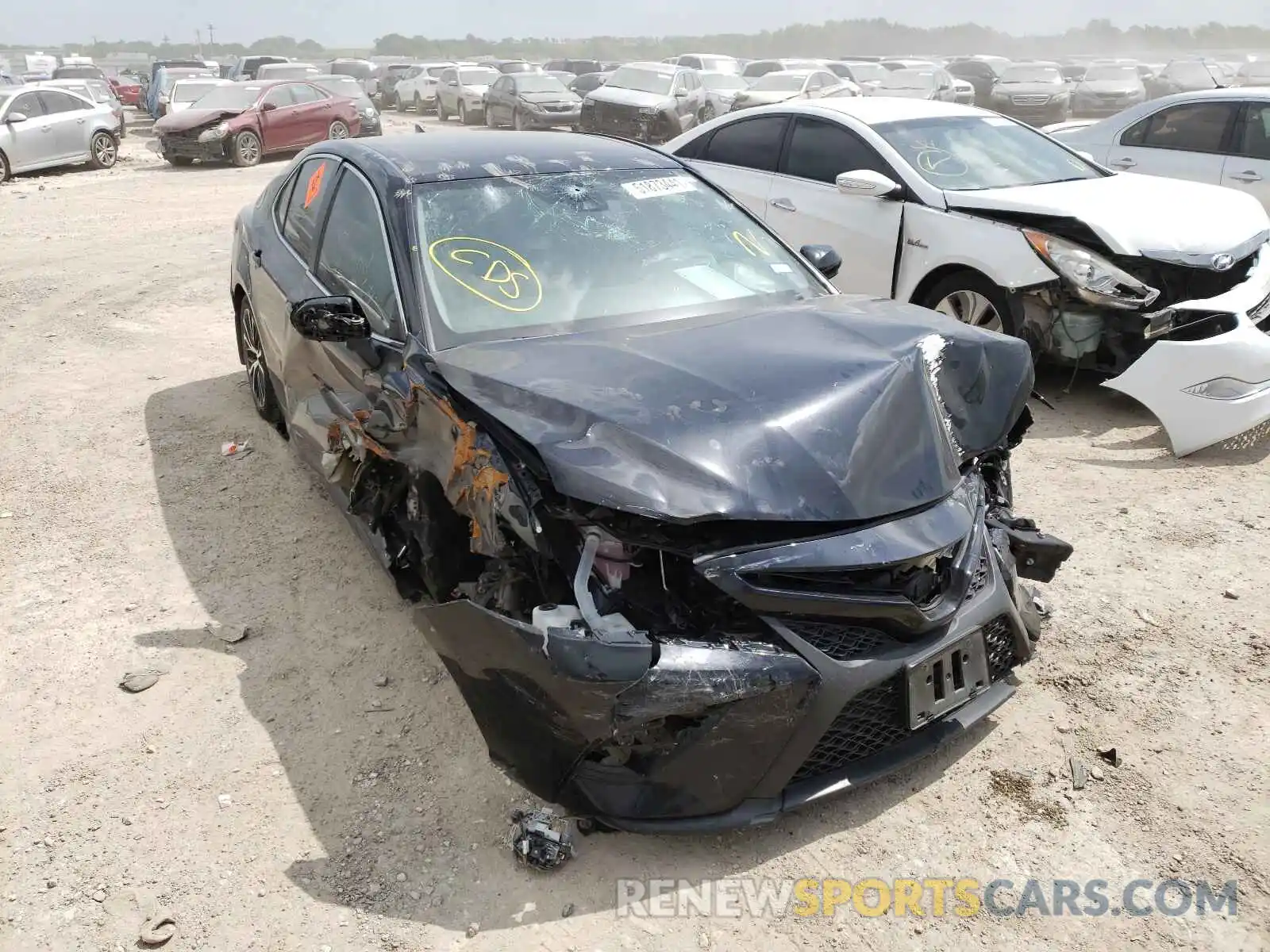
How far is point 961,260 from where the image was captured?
19.6ft

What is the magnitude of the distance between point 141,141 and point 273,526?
22.5 metres

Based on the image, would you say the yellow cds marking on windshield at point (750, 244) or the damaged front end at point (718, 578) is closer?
the damaged front end at point (718, 578)

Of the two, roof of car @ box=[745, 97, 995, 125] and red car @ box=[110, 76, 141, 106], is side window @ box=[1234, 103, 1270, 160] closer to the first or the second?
roof of car @ box=[745, 97, 995, 125]

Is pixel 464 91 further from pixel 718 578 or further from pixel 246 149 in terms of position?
pixel 718 578

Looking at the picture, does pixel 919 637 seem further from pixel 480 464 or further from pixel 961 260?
pixel 961 260

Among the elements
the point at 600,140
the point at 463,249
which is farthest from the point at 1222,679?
the point at 600,140

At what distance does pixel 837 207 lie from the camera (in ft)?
22.0

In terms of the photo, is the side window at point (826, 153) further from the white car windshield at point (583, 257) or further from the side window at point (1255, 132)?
the side window at point (1255, 132)

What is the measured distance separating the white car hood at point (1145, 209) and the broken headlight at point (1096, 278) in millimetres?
118

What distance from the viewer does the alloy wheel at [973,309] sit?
5.95 m

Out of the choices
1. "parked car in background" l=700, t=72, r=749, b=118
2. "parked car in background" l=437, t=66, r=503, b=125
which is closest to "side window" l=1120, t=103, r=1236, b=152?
"parked car in background" l=700, t=72, r=749, b=118

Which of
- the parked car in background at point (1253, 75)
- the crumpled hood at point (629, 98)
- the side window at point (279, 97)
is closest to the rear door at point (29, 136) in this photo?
the side window at point (279, 97)

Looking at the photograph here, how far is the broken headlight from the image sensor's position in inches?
215

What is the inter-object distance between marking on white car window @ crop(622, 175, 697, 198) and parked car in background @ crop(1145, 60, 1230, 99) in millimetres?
24246
